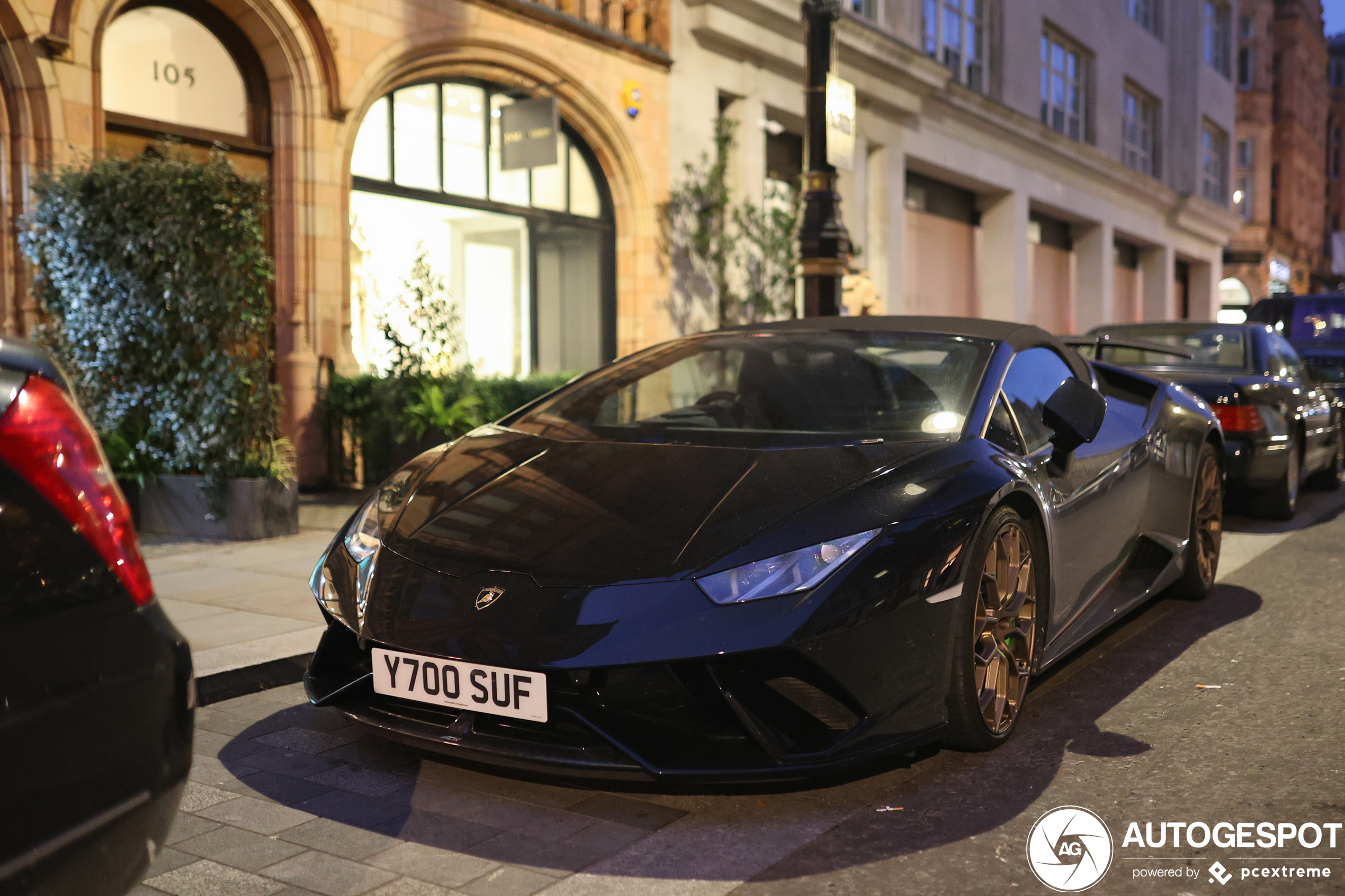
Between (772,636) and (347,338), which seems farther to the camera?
(347,338)

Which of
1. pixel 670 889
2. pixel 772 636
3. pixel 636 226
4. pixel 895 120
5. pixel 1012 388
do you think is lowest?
pixel 670 889

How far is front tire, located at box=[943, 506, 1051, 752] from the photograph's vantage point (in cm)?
338

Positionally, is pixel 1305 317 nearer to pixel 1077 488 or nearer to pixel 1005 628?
pixel 1077 488

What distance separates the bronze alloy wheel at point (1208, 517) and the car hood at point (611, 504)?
97.6 inches

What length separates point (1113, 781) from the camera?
134 inches

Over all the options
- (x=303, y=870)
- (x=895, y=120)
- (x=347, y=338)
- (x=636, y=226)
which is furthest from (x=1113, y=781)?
(x=895, y=120)

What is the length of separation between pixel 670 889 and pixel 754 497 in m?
1.06

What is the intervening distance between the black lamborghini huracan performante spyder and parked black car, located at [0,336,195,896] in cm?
108

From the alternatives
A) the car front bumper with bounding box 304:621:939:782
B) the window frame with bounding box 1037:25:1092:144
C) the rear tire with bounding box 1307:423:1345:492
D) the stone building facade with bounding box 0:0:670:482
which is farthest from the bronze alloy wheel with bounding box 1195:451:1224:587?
the window frame with bounding box 1037:25:1092:144

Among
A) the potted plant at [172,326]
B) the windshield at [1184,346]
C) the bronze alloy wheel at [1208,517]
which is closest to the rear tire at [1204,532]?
the bronze alloy wheel at [1208,517]

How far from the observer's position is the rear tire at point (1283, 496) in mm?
8359

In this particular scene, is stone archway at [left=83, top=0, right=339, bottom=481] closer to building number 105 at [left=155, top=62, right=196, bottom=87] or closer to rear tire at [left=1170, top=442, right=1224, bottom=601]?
building number 105 at [left=155, top=62, right=196, bottom=87]

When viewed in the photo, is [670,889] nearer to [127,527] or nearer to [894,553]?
[894,553]

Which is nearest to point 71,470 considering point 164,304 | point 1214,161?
point 164,304
